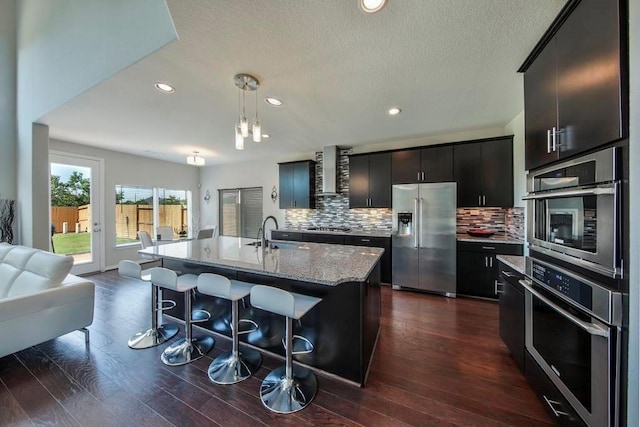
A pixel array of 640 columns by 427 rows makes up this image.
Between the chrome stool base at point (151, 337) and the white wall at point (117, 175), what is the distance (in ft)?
12.0

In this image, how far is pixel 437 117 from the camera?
10.9ft

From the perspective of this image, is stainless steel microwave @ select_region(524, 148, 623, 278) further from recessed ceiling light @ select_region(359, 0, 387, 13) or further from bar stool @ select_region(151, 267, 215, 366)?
bar stool @ select_region(151, 267, 215, 366)

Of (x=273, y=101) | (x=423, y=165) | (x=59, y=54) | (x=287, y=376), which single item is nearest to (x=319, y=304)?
(x=287, y=376)

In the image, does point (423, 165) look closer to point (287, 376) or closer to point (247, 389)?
point (287, 376)

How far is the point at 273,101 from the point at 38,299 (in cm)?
291

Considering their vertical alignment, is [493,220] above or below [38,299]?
above

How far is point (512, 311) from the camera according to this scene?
6.51 feet

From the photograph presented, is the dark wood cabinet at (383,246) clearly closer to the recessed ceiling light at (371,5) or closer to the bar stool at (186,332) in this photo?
the bar stool at (186,332)

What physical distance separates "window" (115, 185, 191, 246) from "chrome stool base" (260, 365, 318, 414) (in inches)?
210

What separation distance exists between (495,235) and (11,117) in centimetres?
798

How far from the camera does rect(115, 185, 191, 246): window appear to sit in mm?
5340

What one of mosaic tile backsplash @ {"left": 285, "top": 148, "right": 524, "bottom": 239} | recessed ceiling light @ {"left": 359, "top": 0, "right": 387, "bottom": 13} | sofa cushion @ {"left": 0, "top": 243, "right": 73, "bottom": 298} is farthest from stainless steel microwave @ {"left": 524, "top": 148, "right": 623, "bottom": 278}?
sofa cushion @ {"left": 0, "top": 243, "right": 73, "bottom": 298}

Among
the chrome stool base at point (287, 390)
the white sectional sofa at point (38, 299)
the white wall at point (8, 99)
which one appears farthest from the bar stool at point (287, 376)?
the white wall at point (8, 99)

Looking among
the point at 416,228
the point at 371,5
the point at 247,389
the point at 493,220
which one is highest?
the point at 371,5
